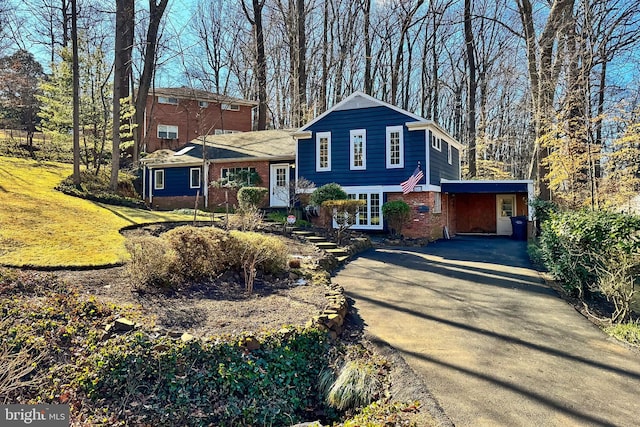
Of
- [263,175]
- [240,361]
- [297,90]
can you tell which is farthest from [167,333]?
[297,90]

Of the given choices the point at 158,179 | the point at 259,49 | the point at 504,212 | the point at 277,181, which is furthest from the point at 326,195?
the point at 259,49

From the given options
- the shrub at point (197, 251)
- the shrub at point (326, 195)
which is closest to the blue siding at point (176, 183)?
the shrub at point (326, 195)

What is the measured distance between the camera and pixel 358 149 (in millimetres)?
16422

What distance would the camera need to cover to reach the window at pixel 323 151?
17.0m

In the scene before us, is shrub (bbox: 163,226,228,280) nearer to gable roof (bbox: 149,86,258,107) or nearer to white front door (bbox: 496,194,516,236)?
white front door (bbox: 496,194,516,236)

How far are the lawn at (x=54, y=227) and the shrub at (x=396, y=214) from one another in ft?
26.3

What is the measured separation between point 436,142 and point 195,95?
20.1 metres

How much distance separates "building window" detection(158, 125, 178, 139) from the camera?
28.7 m

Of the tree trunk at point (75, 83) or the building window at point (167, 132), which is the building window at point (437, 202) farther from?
the building window at point (167, 132)

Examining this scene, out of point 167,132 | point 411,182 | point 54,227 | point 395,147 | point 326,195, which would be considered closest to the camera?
point 54,227

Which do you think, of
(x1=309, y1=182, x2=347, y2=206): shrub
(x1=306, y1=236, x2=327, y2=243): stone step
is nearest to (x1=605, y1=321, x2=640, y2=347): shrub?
(x1=306, y1=236, x2=327, y2=243): stone step

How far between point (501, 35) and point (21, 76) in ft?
107

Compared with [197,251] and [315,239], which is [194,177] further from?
[197,251]

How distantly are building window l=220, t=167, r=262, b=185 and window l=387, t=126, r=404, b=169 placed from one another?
6.60 m
